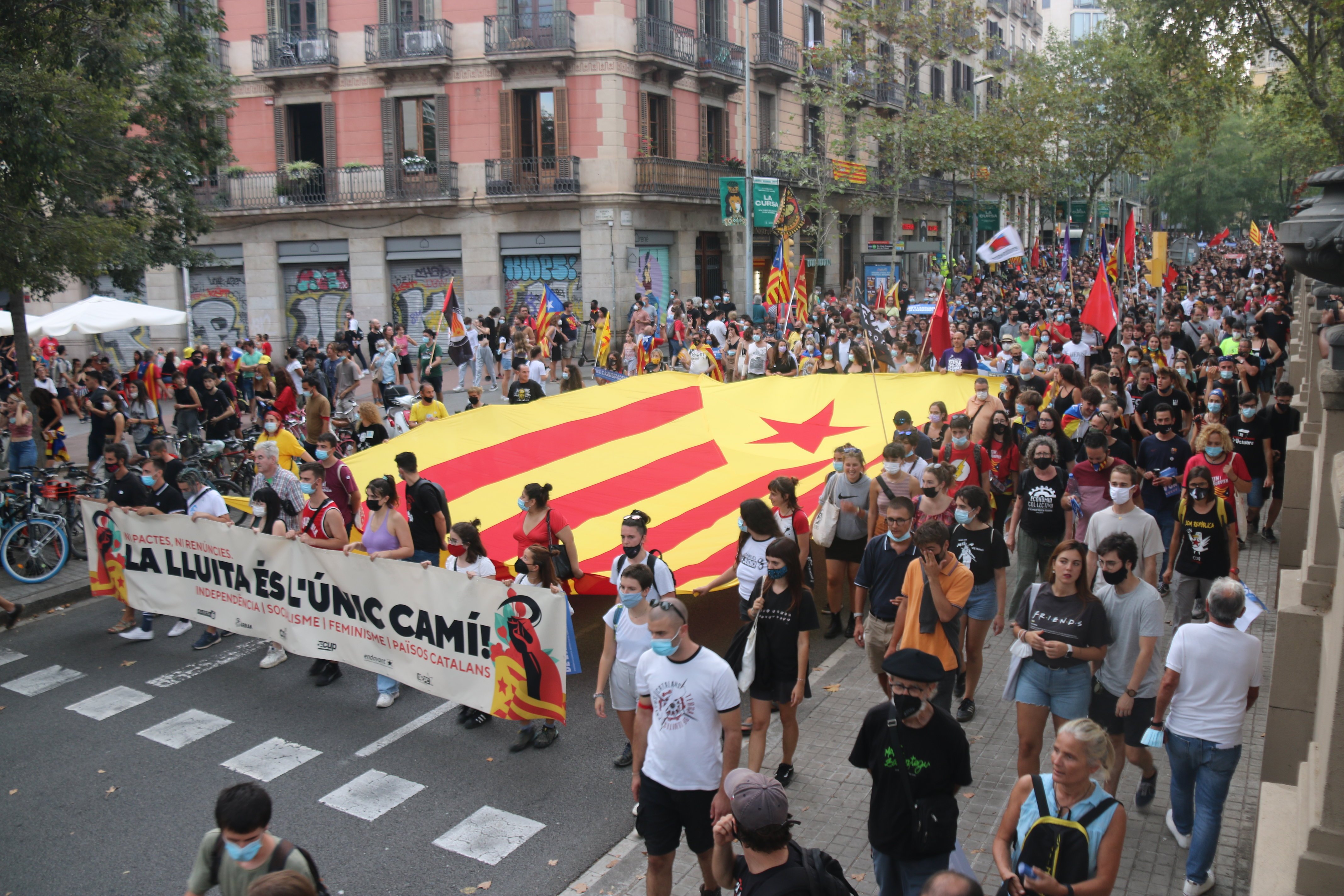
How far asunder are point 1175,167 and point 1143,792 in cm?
6748

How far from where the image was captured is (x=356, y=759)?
7266 mm

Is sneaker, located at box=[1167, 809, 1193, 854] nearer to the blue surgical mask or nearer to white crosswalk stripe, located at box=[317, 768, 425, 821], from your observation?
white crosswalk stripe, located at box=[317, 768, 425, 821]

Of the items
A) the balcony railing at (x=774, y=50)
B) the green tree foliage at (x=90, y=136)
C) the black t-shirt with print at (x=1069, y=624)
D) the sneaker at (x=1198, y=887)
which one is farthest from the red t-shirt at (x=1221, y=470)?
the balcony railing at (x=774, y=50)

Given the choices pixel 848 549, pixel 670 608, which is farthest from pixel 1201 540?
pixel 670 608

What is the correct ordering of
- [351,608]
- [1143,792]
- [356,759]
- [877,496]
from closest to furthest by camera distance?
[1143,792] < [356,759] < [351,608] < [877,496]

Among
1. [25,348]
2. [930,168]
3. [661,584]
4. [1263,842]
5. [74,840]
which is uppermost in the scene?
[930,168]

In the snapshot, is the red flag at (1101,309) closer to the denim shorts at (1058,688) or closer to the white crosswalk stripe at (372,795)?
Result: the denim shorts at (1058,688)

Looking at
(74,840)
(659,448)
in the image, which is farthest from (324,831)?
(659,448)

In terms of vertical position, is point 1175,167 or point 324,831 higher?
point 1175,167

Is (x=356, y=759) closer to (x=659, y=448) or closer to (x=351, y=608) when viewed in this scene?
(x=351, y=608)

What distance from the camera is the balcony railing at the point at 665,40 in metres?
30.7

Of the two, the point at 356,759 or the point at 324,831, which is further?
the point at 356,759

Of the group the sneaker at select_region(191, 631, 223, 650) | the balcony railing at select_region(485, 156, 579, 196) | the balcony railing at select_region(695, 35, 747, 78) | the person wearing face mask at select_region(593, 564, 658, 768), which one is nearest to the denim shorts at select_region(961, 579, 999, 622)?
the person wearing face mask at select_region(593, 564, 658, 768)

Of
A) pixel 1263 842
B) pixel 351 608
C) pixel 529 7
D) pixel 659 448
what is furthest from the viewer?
pixel 529 7
